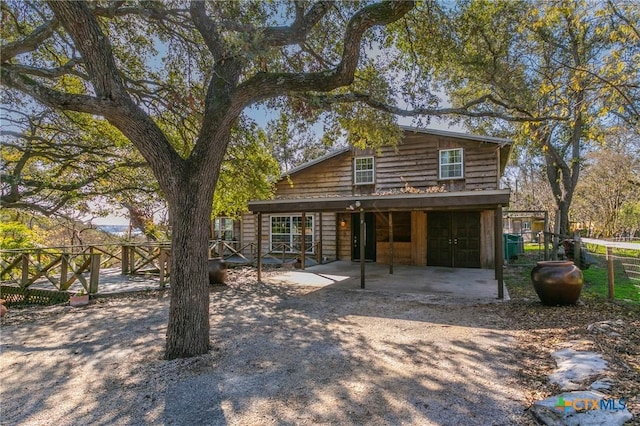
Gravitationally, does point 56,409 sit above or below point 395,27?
below

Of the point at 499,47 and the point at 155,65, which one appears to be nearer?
the point at 155,65

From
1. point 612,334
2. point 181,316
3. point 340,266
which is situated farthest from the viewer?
point 340,266

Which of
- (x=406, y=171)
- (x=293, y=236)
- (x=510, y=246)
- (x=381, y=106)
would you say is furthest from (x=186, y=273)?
(x=510, y=246)

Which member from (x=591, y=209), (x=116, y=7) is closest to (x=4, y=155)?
(x=116, y=7)

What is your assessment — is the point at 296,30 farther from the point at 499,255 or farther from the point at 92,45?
the point at 499,255

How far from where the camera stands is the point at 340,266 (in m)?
12.6

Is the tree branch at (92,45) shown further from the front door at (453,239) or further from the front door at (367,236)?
the front door at (453,239)

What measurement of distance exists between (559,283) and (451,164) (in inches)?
255

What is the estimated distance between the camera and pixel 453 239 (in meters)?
12.1

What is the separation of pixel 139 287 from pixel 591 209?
3026cm

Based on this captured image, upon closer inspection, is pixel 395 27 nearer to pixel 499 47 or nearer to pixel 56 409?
pixel 499 47

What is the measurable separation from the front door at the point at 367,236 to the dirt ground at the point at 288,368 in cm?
702

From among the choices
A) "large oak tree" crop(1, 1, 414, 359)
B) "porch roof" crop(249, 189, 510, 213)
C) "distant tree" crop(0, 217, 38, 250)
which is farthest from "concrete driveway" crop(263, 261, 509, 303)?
"distant tree" crop(0, 217, 38, 250)

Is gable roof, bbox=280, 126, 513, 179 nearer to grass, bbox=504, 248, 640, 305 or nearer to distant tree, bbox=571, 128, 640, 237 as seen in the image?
grass, bbox=504, 248, 640, 305
